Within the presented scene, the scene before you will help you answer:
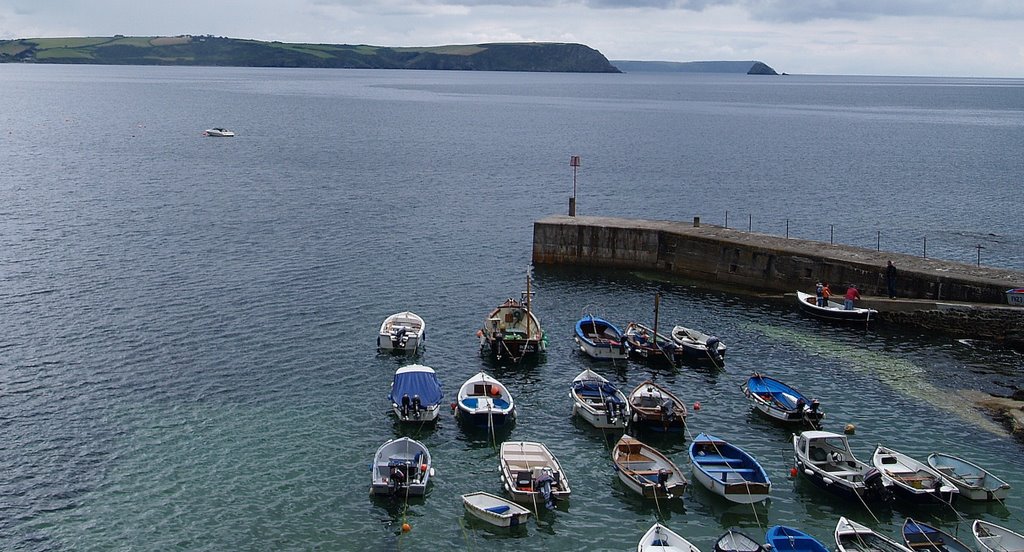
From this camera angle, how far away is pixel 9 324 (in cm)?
5669

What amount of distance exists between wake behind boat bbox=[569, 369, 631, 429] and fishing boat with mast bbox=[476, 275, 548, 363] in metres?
6.63

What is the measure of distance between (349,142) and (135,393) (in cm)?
12456

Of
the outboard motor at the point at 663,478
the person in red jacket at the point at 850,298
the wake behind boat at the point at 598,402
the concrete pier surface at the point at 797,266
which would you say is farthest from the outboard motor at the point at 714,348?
the outboard motor at the point at 663,478

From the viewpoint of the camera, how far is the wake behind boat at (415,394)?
43406 mm

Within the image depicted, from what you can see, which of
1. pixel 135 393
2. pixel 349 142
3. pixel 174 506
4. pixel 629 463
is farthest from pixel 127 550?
pixel 349 142

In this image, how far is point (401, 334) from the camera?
53781 mm

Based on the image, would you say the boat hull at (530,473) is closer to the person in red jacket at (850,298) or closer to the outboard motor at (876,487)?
the outboard motor at (876,487)

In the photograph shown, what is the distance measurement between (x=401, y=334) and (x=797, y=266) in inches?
1239

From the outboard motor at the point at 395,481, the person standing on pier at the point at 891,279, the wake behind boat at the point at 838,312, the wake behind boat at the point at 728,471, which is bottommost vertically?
the outboard motor at the point at 395,481

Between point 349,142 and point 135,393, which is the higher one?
point 349,142

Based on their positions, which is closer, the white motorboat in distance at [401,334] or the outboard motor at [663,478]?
the outboard motor at [663,478]

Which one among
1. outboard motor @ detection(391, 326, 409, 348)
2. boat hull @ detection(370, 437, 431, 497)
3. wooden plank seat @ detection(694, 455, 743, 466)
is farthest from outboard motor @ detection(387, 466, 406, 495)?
outboard motor @ detection(391, 326, 409, 348)

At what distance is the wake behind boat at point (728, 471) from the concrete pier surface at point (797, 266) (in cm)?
2599

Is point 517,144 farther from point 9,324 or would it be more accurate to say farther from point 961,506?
point 961,506
